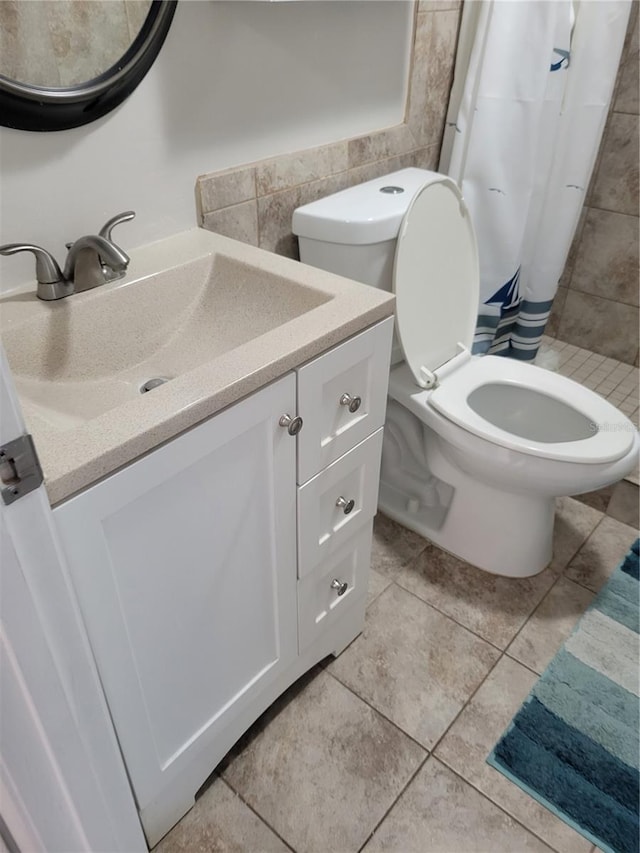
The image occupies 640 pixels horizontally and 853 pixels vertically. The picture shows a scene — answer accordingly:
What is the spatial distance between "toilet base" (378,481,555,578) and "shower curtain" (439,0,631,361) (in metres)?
0.55

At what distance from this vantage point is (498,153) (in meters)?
1.66

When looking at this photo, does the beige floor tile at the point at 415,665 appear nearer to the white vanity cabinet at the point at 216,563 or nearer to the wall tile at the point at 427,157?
the white vanity cabinet at the point at 216,563

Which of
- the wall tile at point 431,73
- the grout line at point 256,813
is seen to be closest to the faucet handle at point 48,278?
the grout line at point 256,813

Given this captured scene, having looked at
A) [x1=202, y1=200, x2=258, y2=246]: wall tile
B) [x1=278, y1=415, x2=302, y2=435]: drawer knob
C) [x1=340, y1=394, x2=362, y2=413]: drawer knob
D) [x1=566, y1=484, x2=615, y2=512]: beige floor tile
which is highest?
[x1=202, y1=200, x2=258, y2=246]: wall tile

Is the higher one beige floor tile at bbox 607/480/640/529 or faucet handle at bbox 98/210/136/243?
faucet handle at bbox 98/210/136/243

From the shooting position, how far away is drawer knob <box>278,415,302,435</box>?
92 centimetres

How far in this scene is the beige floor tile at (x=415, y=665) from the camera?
1.34 metres

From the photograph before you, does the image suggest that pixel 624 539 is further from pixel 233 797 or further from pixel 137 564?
pixel 137 564

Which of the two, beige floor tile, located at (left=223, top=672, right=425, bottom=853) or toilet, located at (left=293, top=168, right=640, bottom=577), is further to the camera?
toilet, located at (left=293, top=168, right=640, bottom=577)

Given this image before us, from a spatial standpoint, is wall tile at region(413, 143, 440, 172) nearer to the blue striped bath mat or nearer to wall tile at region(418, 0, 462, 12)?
wall tile at region(418, 0, 462, 12)

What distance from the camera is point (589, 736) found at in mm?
1316

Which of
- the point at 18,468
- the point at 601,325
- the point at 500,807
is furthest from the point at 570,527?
the point at 18,468

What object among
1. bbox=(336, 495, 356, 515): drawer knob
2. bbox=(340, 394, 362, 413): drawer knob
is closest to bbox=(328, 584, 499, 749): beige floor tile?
bbox=(336, 495, 356, 515): drawer knob

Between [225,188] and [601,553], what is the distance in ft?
4.43
